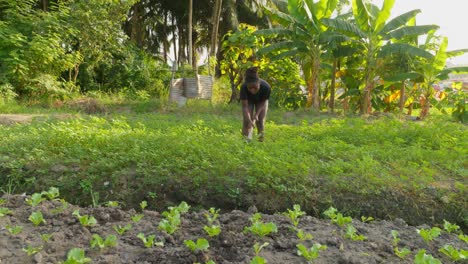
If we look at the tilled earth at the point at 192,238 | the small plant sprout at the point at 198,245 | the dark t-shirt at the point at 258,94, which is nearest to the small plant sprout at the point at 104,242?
the tilled earth at the point at 192,238

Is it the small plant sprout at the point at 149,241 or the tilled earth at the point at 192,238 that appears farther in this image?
the small plant sprout at the point at 149,241

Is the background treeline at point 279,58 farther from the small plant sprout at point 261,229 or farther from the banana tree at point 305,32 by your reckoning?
the small plant sprout at point 261,229

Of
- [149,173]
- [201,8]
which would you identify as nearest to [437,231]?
[149,173]

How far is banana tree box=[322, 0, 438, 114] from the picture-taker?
1208 centimetres

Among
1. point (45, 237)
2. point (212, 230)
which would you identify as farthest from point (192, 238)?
point (45, 237)

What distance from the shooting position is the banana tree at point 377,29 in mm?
12078

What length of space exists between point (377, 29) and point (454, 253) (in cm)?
1081

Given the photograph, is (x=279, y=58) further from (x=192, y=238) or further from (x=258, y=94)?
(x=192, y=238)

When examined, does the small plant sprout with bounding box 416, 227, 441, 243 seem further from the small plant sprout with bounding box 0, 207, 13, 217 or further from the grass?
the small plant sprout with bounding box 0, 207, 13, 217

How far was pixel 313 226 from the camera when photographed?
11.1ft

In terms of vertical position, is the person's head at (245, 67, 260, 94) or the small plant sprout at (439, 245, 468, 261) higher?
the person's head at (245, 67, 260, 94)

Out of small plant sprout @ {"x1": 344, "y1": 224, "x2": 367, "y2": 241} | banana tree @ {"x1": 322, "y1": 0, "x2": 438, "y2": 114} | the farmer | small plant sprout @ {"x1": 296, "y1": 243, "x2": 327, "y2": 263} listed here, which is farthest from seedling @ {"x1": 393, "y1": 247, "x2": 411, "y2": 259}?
banana tree @ {"x1": 322, "y1": 0, "x2": 438, "y2": 114}

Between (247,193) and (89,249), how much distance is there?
2.04 meters

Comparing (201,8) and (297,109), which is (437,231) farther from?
(201,8)
